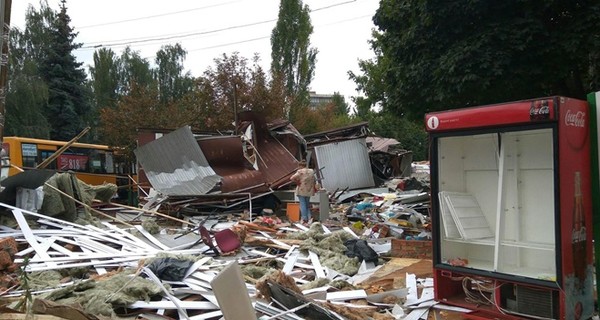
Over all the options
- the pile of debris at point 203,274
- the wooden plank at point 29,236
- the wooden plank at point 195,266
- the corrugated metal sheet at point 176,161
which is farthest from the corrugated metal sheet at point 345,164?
the wooden plank at point 195,266

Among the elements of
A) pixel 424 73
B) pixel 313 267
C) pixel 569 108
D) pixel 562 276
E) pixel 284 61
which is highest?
pixel 284 61

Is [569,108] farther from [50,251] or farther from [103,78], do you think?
[103,78]

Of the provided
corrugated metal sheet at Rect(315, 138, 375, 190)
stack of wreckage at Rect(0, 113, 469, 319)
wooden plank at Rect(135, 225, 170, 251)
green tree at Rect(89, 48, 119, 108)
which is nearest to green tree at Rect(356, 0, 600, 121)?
stack of wreckage at Rect(0, 113, 469, 319)

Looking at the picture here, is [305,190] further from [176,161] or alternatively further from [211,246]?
[211,246]

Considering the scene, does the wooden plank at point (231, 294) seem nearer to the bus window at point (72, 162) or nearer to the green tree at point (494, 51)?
the green tree at point (494, 51)

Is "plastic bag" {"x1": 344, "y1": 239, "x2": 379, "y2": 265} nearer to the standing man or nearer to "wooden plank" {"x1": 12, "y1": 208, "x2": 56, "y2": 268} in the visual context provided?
the standing man

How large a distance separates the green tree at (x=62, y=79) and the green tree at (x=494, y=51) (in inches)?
1171

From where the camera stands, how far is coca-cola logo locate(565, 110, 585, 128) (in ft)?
14.1

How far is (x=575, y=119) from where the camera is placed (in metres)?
4.40

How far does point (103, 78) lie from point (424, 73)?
4084cm

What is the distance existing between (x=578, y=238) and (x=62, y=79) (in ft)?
115

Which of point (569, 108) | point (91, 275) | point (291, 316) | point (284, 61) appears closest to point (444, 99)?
point (569, 108)

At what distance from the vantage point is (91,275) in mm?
6465

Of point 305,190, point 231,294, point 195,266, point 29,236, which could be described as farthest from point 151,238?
point 231,294
